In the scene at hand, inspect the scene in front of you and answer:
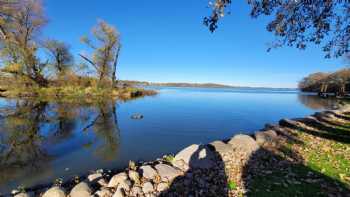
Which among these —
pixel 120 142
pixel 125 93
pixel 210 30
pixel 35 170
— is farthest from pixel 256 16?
pixel 125 93

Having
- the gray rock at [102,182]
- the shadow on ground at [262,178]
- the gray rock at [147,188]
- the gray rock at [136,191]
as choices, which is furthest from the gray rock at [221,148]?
the gray rock at [102,182]

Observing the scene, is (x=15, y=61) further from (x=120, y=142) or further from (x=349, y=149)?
(x=349, y=149)

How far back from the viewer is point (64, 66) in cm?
3562

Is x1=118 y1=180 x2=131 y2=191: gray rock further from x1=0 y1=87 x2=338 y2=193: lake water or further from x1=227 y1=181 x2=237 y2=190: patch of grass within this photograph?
x1=227 y1=181 x2=237 y2=190: patch of grass

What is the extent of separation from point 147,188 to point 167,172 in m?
0.79

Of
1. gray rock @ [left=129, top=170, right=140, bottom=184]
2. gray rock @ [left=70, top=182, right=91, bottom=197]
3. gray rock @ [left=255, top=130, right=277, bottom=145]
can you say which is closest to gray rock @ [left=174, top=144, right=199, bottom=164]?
gray rock @ [left=129, top=170, right=140, bottom=184]

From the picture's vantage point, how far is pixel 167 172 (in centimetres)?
507

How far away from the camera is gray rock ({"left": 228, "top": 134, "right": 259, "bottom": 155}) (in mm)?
6854

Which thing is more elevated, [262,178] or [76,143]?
[262,178]

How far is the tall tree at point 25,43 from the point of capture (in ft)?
82.9

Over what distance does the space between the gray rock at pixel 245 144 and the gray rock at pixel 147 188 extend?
3.57m

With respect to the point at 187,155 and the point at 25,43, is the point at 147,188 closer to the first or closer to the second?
the point at 187,155

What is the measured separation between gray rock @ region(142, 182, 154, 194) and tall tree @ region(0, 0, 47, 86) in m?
A: 29.0

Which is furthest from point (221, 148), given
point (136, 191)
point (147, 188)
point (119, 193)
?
point (119, 193)
